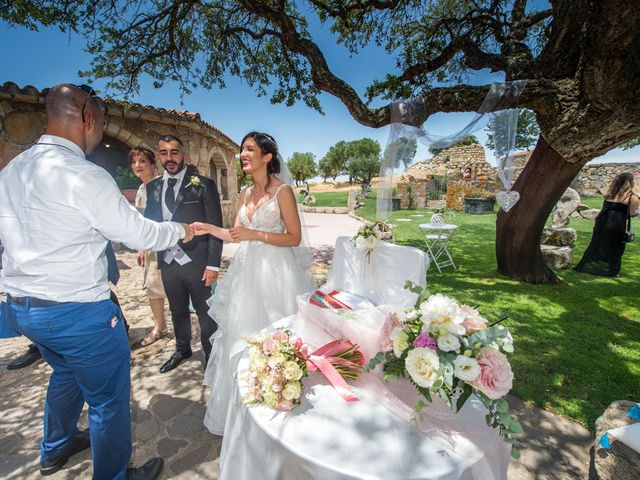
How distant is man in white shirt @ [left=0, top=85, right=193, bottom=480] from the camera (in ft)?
4.96

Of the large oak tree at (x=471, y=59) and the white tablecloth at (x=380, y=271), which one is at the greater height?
the large oak tree at (x=471, y=59)

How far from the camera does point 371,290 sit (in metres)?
3.05

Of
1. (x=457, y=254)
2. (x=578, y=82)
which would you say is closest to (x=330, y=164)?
(x=457, y=254)

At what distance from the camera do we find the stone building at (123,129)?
658cm

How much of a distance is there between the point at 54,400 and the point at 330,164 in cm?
6260

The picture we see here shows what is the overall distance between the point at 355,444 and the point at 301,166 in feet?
204

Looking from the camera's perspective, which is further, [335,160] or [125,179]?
[335,160]

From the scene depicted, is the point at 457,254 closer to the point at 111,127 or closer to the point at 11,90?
the point at 111,127

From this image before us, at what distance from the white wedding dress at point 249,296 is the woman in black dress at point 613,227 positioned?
7152 mm

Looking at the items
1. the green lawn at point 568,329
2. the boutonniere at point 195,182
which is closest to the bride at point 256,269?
Answer: the boutonniere at point 195,182

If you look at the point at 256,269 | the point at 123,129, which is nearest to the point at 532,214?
the point at 256,269

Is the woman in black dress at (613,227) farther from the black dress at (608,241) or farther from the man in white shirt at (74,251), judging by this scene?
the man in white shirt at (74,251)

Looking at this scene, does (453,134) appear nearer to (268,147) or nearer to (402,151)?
(402,151)

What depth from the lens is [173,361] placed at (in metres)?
3.36
